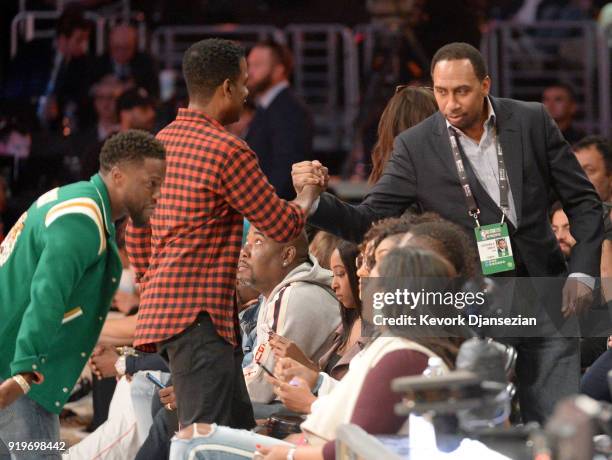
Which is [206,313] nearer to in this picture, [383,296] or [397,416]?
[383,296]

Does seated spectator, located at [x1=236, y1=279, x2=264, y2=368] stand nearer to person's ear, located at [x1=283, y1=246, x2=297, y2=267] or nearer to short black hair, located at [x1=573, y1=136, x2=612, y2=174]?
person's ear, located at [x1=283, y1=246, x2=297, y2=267]

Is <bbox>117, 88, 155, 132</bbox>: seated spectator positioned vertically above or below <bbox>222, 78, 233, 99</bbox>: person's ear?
below

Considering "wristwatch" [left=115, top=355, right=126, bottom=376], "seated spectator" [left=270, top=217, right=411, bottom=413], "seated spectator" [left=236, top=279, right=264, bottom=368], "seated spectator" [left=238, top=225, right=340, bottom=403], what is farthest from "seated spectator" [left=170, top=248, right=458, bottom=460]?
"wristwatch" [left=115, top=355, right=126, bottom=376]

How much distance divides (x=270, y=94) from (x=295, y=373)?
3337 millimetres

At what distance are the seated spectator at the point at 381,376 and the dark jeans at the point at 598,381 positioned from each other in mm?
990

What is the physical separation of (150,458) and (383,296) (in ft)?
5.68

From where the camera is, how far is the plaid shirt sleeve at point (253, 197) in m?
3.73

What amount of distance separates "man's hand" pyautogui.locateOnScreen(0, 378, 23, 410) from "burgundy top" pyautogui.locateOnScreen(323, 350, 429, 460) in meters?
1.15

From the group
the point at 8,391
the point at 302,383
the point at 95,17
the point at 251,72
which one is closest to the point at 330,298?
the point at 302,383

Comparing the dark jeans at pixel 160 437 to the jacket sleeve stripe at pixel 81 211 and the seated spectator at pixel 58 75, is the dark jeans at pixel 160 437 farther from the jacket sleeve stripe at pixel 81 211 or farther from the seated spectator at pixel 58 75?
the seated spectator at pixel 58 75

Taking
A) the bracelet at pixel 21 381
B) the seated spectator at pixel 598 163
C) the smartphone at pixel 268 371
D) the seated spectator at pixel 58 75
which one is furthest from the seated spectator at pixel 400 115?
the seated spectator at pixel 58 75

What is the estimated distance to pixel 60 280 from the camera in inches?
139

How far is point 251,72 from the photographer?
709 centimetres

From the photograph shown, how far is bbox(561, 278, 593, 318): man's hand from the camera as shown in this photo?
387 centimetres
